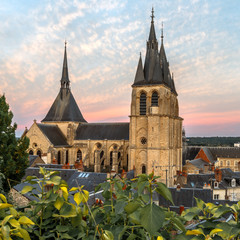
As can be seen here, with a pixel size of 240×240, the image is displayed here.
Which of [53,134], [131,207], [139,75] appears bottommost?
[131,207]

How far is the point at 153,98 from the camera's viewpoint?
34.0 meters

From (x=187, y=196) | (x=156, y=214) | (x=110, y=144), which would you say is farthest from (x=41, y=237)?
(x=110, y=144)

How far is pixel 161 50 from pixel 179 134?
41.3 feet

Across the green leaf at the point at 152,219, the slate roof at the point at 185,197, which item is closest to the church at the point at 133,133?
the slate roof at the point at 185,197

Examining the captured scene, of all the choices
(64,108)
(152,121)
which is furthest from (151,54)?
(64,108)

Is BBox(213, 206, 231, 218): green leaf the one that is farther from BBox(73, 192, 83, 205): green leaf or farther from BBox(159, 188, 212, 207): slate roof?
BBox(159, 188, 212, 207): slate roof

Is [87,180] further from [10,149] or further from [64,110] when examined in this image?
[64,110]

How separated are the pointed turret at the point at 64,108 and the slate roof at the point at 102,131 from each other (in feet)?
6.82

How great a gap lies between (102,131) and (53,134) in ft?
23.7

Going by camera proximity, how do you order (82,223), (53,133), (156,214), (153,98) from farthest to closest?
(53,133)
(153,98)
(82,223)
(156,214)

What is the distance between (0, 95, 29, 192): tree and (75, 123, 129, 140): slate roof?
25.4 metres

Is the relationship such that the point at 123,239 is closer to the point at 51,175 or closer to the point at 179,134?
the point at 51,175

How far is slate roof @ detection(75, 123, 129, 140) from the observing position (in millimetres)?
39438

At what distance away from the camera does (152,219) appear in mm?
1567
